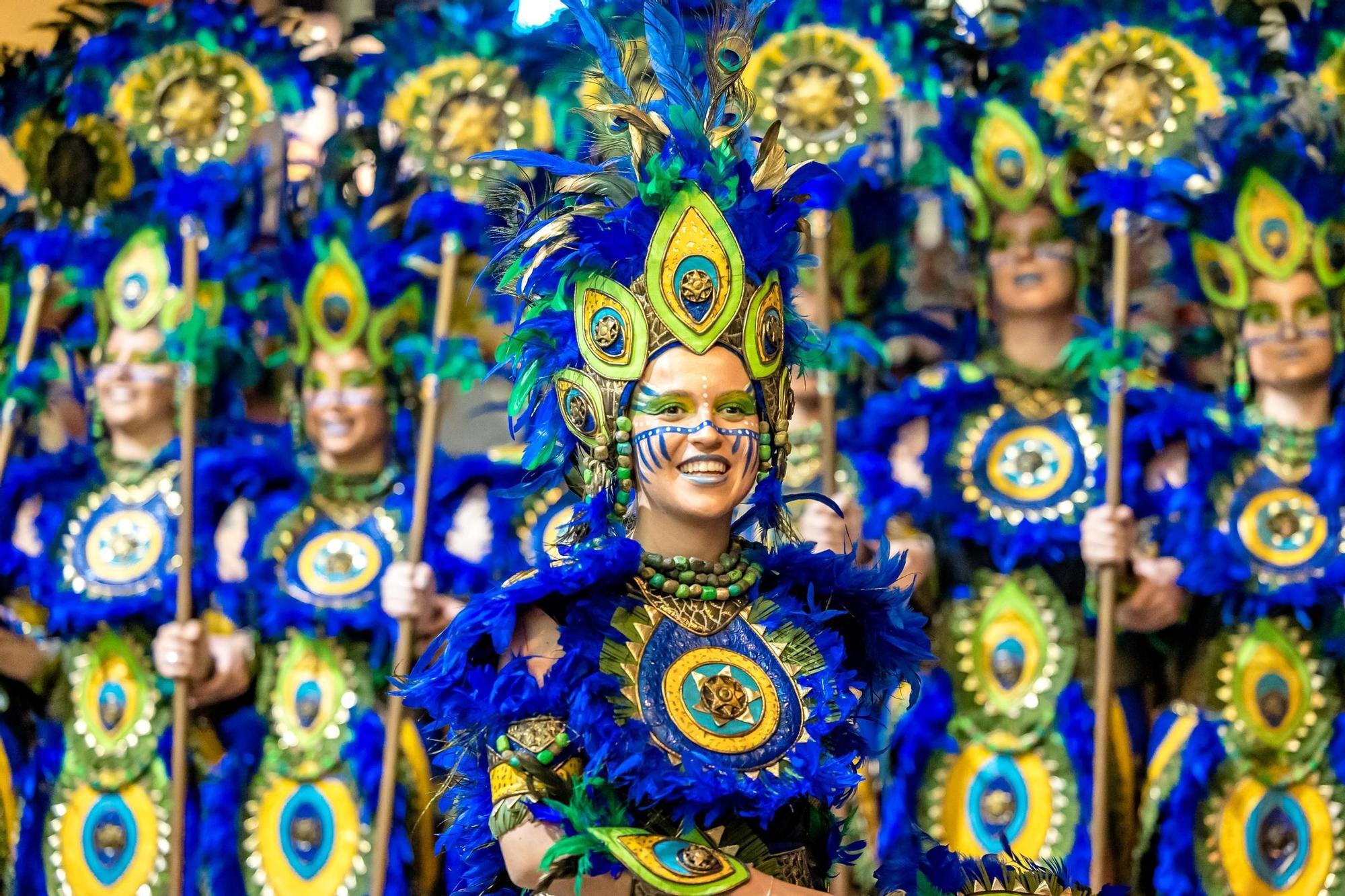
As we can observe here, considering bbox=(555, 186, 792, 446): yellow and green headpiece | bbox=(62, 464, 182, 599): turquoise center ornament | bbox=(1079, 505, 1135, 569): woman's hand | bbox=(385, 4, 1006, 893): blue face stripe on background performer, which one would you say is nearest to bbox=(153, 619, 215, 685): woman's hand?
bbox=(62, 464, 182, 599): turquoise center ornament

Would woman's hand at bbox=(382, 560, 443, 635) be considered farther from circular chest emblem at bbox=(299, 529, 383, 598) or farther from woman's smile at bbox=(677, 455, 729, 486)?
woman's smile at bbox=(677, 455, 729, 486)

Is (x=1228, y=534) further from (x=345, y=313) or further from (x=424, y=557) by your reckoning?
(x=345, y=313)

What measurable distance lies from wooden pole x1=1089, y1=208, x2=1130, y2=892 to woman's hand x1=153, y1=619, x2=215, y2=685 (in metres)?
2.60

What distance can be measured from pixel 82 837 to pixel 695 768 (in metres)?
3.56

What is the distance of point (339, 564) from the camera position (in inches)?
239

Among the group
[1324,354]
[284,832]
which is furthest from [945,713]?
[284,832]

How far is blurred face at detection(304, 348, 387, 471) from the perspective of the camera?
6.12 m

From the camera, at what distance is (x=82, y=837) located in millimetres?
6012

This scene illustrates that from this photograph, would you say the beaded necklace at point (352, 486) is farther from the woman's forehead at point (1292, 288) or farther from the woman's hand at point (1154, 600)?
the woman's forehead at point (1292, 288)

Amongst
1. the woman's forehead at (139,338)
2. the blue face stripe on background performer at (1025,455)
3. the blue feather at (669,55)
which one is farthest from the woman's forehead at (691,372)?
the woman's forehead at (139,338)

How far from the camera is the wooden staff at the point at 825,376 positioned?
5773mm

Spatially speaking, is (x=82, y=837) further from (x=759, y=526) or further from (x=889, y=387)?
(x=759, y=526)

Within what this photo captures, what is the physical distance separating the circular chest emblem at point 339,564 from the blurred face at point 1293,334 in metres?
2.66

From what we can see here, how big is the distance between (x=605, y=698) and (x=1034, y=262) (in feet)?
10.8
